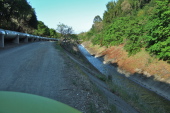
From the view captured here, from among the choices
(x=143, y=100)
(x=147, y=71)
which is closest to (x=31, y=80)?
(x=143, y=100)

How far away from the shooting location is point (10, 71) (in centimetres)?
827

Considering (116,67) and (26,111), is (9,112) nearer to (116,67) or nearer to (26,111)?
(26,111)

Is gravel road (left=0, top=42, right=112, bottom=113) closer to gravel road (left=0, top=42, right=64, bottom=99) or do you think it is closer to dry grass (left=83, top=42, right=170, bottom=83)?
gravel road (left=0, top=42, right=64, bottom=99)

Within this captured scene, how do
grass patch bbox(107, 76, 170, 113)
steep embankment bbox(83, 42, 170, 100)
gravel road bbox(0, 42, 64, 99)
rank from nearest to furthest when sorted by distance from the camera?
gravel road bbox(0, 42, 64, 99), grass patch bbox(107, 76, 170, 113), steep embankment bbox(83, 42, 170, 100)

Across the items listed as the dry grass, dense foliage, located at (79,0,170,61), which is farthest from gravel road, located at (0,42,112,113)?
dense foliage, located at (79,0,170,61)

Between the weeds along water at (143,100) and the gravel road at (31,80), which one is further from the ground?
the gravel road at (31,80)

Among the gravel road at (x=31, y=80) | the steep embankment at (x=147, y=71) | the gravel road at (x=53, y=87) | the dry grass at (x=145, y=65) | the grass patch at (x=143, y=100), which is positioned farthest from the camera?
the dry grass at (x=145, y=65)

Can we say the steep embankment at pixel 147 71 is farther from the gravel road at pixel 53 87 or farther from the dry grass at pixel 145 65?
the gravel road at pixel 53 87

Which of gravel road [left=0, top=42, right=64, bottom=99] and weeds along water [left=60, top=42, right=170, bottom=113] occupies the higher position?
gravel road [left=0, top=42, right=64, bottom=99]

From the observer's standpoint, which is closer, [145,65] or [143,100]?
[143,100]

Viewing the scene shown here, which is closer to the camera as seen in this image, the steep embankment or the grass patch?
the grass patch

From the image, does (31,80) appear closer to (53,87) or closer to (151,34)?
(53,87)

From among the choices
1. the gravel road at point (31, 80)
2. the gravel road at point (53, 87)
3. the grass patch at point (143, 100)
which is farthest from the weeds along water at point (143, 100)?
the gravel road at point (31, 80)

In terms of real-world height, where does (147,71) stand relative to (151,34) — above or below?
below
